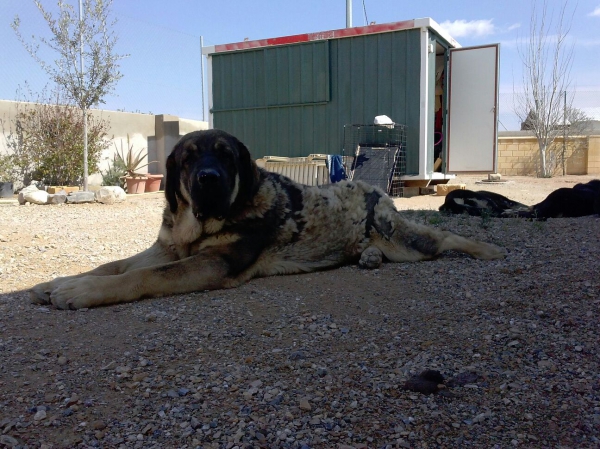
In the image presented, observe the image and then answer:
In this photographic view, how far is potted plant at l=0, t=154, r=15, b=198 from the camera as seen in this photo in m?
12.9

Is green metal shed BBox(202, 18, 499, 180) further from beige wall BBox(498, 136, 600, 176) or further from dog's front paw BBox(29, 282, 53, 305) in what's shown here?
beige wall BBox(498, 136, 600, 176)

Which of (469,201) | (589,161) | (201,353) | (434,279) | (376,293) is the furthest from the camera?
(589,161)

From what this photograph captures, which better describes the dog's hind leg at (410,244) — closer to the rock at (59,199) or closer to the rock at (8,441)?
the rock at (8,441)

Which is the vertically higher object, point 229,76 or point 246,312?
point 229,76

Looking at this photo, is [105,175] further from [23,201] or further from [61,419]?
[61,419]

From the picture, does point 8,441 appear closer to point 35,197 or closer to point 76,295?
point 76,295

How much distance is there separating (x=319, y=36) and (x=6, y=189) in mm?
8372

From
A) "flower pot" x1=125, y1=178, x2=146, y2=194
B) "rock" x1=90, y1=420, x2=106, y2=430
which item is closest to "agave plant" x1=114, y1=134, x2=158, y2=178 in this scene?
"flower pot" x1=125, y1=178, x2=146, y2=194

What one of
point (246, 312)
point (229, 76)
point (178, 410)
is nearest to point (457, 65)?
point (229, 76)

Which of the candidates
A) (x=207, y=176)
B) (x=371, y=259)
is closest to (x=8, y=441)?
(x=207, y=176)

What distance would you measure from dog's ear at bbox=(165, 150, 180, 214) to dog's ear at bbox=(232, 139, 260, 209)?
0.46 m

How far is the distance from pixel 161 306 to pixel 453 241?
8.81ft

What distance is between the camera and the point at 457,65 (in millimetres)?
12328

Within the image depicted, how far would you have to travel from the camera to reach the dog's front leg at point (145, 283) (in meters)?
3.29
